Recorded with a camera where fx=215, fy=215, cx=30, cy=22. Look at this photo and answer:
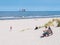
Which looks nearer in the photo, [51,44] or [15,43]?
[51,44]

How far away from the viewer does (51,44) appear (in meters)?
11.0

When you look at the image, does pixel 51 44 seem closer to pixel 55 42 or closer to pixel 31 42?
pixel 55 42

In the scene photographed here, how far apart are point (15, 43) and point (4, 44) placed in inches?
25.0

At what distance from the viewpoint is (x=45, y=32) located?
1365cm

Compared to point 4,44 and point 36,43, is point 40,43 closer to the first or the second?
point 36,43

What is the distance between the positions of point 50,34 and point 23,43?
2156 mm

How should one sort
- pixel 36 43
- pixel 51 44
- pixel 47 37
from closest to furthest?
pixel 51 44 → pixel 36 43 → pixel 47 37

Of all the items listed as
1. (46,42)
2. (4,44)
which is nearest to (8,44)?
(4,44)

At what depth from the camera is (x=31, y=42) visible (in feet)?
40.1

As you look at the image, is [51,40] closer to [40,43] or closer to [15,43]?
[40,43]

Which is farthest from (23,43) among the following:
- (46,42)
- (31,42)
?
(46,42)

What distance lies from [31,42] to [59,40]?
164 cm

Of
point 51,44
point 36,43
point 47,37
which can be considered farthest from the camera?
point 47,37

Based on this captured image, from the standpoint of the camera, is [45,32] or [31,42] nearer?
[31,42]
